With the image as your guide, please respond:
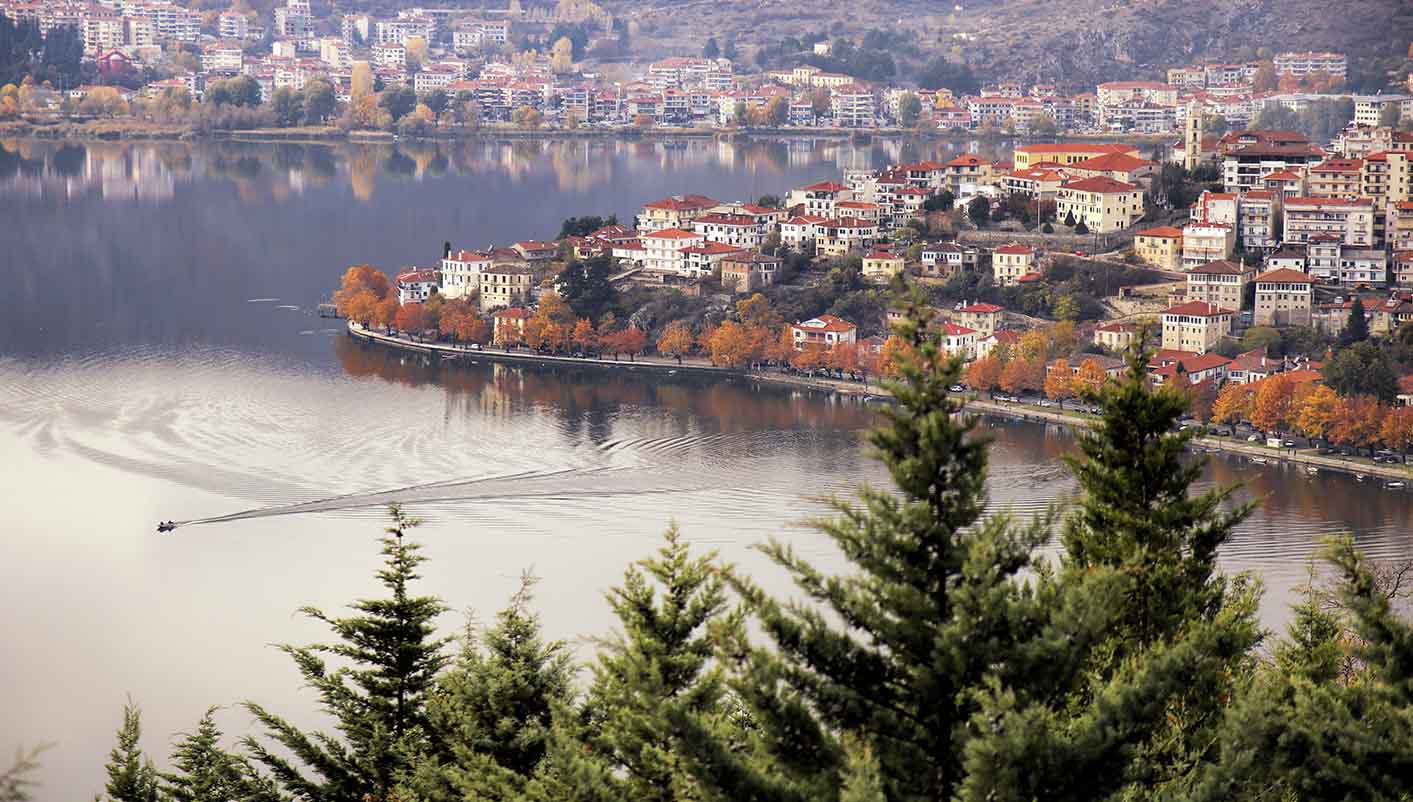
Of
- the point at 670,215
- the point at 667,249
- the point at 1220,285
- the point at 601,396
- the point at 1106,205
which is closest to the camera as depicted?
the point at 601,396

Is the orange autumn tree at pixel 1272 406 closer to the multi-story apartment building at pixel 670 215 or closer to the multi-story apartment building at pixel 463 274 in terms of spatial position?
the multi-story apartment building at pixel 463 274

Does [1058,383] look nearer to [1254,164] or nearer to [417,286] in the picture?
[1254,164]

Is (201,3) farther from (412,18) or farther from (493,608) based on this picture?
(493,608)

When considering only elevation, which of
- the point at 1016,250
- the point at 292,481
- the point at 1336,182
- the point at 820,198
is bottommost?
the point at 292,481

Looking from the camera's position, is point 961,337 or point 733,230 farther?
point 733,230

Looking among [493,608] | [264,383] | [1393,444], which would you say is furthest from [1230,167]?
[493,608]

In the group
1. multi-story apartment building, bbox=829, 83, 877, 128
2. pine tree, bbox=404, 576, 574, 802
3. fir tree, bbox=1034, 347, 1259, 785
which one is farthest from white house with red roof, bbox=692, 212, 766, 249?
multi-story apartment building, bbox=829, 83, 877, 128

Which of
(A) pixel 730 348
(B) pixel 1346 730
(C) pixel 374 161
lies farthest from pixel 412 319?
(C) pixel 374 161
